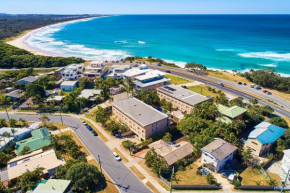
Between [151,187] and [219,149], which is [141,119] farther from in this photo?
→ [219,149]

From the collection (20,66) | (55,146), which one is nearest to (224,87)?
(55,146)

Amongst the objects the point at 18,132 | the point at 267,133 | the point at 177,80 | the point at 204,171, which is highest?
the point at 177,80

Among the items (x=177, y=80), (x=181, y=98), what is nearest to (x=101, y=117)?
(x=181, y=98)

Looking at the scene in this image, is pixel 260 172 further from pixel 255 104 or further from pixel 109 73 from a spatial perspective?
pixel 109 73

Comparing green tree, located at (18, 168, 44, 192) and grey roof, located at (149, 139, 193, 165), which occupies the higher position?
green tree, located at (18, 168, 44, 192)

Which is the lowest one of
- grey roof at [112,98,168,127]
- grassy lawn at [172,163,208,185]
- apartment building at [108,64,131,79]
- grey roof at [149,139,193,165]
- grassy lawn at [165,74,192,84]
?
grassy lawn at [172,163,208,185]

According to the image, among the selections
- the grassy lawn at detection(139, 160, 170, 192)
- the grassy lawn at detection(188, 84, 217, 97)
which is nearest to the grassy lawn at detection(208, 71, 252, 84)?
the grassy lawn at detection(188, 84, 217, 97)

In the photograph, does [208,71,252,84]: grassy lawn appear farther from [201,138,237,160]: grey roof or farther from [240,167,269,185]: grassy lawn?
[240,167,269,185]: grassy lawn
